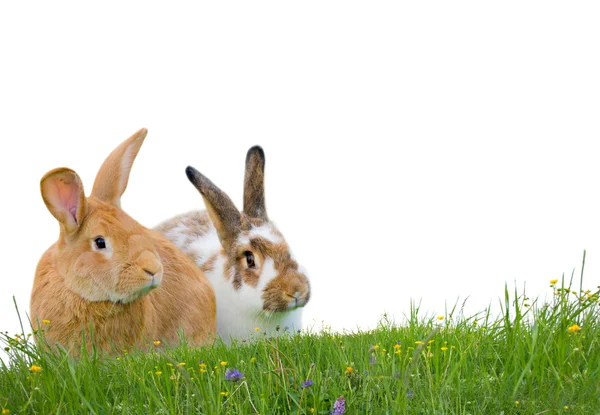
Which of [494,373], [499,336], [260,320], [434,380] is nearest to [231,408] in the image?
[434,380]

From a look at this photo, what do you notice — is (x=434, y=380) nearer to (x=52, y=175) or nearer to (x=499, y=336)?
(x=499, y=336)

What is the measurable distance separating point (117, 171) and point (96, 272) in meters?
1.04

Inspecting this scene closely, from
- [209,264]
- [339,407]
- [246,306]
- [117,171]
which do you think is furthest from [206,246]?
[339,407]

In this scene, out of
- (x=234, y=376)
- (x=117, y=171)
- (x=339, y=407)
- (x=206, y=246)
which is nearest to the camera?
(x=339, y=407)

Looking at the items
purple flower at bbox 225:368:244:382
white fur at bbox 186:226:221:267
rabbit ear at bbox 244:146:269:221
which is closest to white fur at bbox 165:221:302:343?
white fur at bbox 186:226:221:267

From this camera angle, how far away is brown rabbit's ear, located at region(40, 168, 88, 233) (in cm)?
569

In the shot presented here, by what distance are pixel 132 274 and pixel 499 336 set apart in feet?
9.67

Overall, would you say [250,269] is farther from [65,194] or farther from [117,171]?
[65,194]

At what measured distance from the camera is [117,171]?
249 inches

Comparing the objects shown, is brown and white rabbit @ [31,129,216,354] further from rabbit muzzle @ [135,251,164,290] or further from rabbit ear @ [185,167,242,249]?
rabbit ear @ [185,167,242,249]

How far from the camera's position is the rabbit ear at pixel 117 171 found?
20.6 ft

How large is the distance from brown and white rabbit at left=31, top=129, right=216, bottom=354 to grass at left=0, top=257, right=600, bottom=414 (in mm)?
894

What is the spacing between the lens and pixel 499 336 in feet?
15.7

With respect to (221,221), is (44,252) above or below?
below
